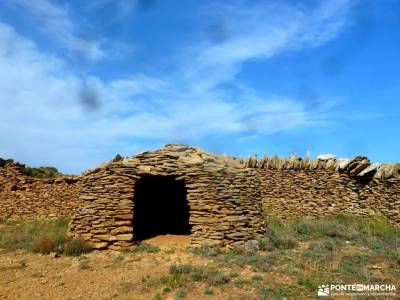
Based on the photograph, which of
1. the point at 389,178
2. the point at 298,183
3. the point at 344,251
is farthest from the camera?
the point at 298,183

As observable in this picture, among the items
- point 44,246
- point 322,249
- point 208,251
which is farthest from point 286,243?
point 44,246

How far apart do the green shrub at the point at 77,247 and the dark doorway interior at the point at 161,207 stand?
255cm

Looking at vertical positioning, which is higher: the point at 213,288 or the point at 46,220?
the point at 46,220

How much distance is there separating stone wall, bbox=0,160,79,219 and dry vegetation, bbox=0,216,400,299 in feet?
9.59

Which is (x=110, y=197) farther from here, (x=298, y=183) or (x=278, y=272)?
(x=298, y=183)

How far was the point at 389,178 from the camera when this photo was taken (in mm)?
12867

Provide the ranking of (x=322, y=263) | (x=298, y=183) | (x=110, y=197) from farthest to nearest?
(x=298, y=183) < (x=110, y=197) < (x=322, y=263)

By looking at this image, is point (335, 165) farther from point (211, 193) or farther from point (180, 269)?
point (180, 269)

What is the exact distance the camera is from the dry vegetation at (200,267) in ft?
20.8

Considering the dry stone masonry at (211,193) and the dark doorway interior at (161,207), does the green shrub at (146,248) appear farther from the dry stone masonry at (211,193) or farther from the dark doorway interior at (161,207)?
the dark doorway interior at (161,207)

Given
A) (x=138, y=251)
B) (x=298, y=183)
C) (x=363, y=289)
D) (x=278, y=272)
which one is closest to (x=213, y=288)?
(x=278, y=272)

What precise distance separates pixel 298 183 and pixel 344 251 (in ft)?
16.2

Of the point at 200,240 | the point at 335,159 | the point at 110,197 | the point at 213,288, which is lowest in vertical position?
the point at 213,288

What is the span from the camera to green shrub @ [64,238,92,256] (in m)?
8.71
